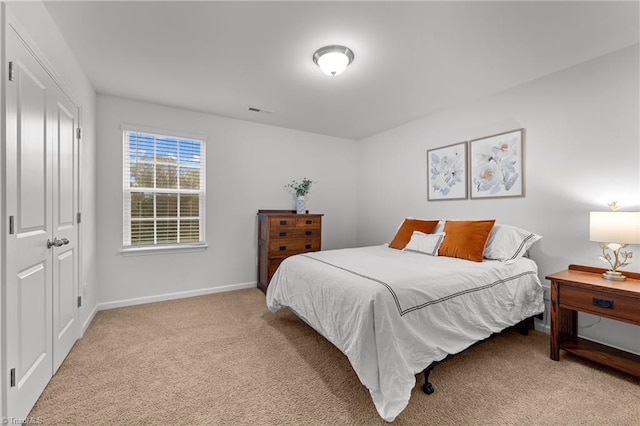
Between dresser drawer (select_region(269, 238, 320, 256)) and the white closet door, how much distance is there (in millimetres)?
2109

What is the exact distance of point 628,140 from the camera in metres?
2.28

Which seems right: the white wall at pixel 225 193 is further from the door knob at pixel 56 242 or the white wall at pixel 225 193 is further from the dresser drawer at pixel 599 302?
the dresser drawer at pixel 599 302

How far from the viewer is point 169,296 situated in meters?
3.62

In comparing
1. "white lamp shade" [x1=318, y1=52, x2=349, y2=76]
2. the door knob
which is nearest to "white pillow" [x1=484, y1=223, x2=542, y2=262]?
"white lamp shade" [x1=318, y1=52, x2=349, y2=76]

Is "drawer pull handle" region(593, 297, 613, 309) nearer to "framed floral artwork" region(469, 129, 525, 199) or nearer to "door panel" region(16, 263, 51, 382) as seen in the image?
"framed floral artwork" region(469, 129, 525, 199)

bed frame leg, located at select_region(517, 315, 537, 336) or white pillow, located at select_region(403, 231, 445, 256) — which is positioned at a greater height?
white pillow, located at select_region(403, 231, 445, 256)

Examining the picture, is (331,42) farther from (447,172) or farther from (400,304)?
(447,172)

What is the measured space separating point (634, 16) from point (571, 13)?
0.45 metres

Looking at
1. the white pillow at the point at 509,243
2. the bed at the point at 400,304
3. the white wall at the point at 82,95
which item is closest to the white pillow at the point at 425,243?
the bed at the point at 400,304

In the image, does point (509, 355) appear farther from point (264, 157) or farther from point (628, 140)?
point (264, 157)

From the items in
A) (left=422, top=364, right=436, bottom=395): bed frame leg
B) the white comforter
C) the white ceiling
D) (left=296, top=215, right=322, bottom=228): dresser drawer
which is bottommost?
(left=422, top=364, right=436, bottom=395): bed frame leg

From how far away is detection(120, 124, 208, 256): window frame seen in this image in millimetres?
3383

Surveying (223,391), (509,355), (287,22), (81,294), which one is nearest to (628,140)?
(509,355)

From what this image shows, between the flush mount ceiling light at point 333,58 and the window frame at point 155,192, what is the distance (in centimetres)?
217
